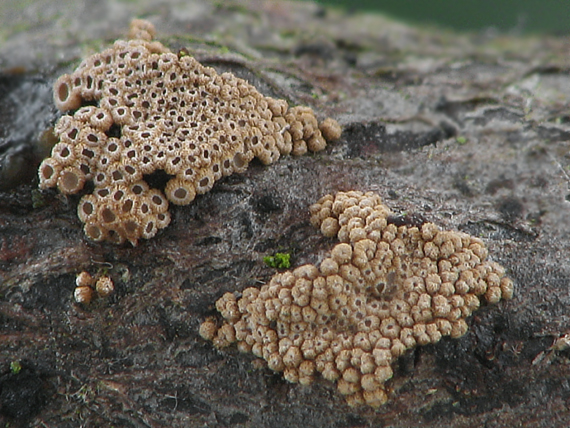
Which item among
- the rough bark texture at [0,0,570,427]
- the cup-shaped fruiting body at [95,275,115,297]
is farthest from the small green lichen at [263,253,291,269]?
the cup-shaped fruiting body at [95,275,115,297]

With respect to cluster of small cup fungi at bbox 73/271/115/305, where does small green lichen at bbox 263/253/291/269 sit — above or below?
above

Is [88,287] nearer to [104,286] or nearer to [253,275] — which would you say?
[104,286]

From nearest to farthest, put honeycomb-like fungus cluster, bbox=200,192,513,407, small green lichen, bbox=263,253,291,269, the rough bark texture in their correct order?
honeycomb-like fungus cluster, bbox=200,192,513,407 → the rough bark texture → small green lichen, bbox=263,253,291,269

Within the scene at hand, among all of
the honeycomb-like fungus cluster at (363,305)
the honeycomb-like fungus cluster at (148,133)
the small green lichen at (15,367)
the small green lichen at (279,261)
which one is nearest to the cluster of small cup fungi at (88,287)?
the honeycomb-like fungus cluster at (148,133)

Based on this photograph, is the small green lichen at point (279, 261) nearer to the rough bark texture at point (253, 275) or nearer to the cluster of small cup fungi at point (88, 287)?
the rough bark texture at point (253, 275)

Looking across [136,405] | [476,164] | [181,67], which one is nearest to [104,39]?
[181,67]

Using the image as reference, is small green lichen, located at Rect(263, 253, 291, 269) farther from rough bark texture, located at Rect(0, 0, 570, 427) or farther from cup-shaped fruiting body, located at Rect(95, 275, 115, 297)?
cup-shaped fruiting body, located at Rect(95, 275, 115, 297)

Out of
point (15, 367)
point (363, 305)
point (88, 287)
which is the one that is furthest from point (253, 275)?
point (15, 367)
